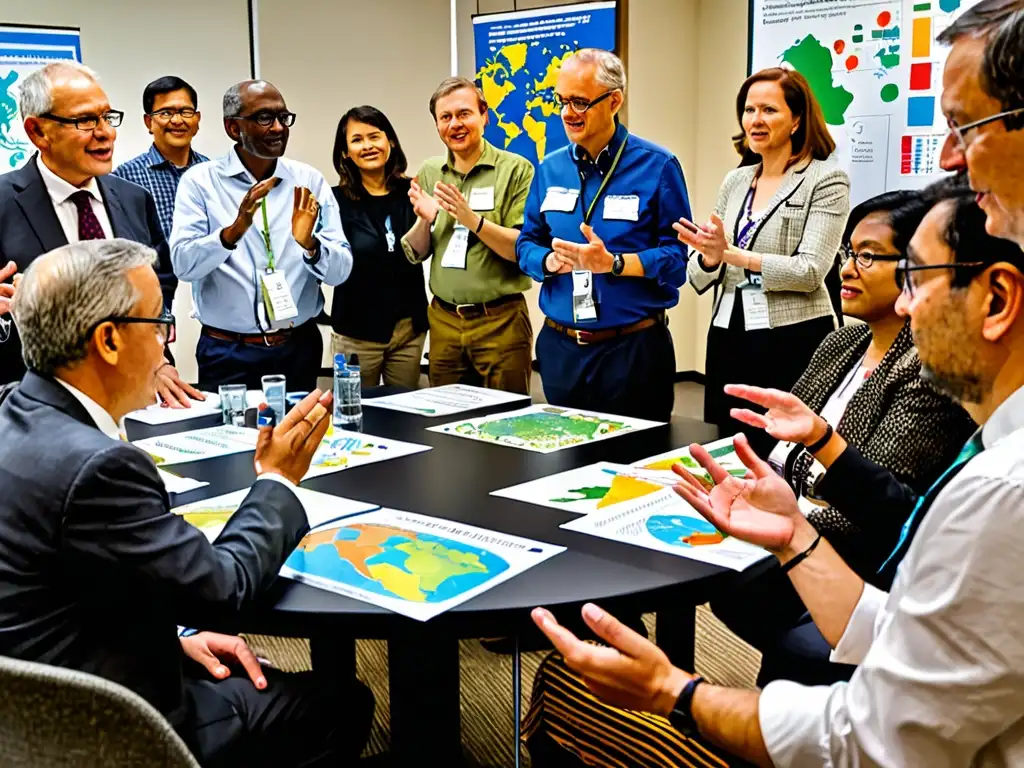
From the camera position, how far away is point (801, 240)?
134 inches

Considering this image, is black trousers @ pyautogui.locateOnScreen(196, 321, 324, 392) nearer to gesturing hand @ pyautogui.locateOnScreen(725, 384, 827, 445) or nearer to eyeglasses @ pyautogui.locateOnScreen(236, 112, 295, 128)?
eyeglasses @ pyautogui.locateOnScreen(236, 112, 295, 128)

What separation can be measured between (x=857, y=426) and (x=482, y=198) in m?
2.12

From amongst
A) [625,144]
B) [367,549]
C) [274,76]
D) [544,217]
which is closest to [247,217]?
[544,217]

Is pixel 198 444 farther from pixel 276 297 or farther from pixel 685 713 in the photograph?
pixel 685 713

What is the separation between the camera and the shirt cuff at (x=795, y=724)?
1.10 m

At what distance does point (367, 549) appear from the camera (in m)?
1.66

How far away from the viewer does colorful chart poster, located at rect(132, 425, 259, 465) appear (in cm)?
228

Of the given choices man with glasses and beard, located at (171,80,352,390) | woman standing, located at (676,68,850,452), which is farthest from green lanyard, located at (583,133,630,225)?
man with glasses and beard, located at (171,80,352,390)

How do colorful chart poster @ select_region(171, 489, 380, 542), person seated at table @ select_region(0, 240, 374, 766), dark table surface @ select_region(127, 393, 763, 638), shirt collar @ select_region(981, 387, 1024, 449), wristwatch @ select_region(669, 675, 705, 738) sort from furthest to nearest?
1. colorful chart poster @ select_region(171, 489, 380, 542)
2. dark table surface @ select_region(127, 393, 763, 638)
3. person seated at table @ select_region(0, 240, 374, 766)
4. wristwatch @ select_region(669, 675, 705, 738)
5. shirt collar @ select_region(981, 387, 1024, 449)

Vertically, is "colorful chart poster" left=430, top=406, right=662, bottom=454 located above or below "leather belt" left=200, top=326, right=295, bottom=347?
below

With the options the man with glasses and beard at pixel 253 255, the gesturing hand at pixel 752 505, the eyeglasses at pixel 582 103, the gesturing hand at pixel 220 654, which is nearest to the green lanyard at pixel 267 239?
the man with glasses and beard at pixel 253 255

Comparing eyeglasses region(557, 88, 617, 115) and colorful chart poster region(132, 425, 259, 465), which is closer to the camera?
colorful chart poster region(132, 425, 259, 465)

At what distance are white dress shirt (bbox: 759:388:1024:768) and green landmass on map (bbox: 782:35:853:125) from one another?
4.07 metres

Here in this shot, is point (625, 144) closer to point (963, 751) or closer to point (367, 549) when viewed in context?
point (367, 549)
